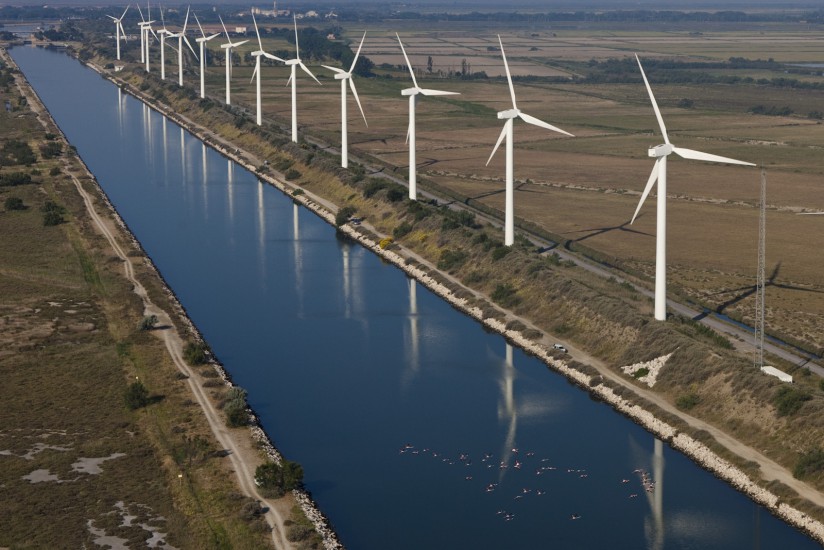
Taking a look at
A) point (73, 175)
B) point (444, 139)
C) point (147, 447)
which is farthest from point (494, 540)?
point (444, 139)

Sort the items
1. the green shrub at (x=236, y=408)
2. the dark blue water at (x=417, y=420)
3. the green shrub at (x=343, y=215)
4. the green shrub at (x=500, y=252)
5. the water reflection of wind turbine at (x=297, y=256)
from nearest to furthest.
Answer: the dark blue water at (x=417, y=420), the green shrub at (x=236, y=408), the water reflection of wind turbine at (x=297, y=256), the green shrub at (x=500, y=252), the green shrub at (x=343, y=215)

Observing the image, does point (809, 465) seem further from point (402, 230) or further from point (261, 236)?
point (261, 236)

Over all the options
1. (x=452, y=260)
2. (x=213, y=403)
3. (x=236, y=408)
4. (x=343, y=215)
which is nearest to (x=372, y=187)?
(x=343, y=215)

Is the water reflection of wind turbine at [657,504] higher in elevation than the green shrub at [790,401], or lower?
lower

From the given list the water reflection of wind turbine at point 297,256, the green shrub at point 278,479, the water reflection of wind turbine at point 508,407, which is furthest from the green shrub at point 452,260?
the green shrub at point 278,479

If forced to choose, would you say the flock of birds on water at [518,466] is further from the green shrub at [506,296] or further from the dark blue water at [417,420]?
the green shrub at [506,296]

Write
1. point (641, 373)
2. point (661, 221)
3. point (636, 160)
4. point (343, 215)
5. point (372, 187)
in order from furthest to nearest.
Answer: 1. point (636, 160)
2. point (372, 187)
3. point (343, 215)
4. point (661, 221)
5. point (641, 373)

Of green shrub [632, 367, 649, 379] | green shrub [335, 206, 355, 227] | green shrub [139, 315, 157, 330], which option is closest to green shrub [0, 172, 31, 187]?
green shrub [335, 206, 355, 227]
